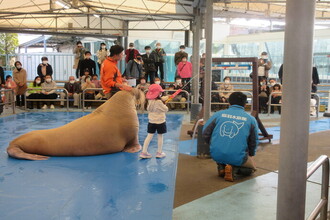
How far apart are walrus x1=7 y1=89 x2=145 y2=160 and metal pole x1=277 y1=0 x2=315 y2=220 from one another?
13.1ft

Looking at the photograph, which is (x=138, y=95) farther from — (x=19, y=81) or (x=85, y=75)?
(x=19, y=81)

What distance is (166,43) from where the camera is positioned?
69.9 feet

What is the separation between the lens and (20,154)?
5441 millimetres

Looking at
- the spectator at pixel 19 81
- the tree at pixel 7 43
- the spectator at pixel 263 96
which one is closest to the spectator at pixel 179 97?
the spectator at pixel 263 96

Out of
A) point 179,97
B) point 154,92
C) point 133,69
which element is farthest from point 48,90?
point 154,92

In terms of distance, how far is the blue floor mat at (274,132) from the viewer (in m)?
6.13

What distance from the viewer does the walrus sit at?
18.2ft

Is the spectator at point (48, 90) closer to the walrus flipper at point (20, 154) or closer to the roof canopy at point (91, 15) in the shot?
the roof canopy at point (91, 15)

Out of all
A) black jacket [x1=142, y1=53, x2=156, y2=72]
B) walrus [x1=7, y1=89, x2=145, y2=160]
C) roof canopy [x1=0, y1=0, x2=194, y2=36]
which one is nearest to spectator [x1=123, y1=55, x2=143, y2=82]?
black jacket [x1=142, y1=53, x2=156, y2=72]

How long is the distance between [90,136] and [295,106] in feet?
13.6

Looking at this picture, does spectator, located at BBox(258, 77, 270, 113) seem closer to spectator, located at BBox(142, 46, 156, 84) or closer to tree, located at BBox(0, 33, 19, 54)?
spectator, located at BBox(142, 46, 156, 84)

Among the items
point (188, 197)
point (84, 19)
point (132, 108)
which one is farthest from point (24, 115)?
point (188, 197)

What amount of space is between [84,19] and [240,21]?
9900mm

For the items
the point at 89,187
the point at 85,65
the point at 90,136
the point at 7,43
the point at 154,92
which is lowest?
the point at 89,187
